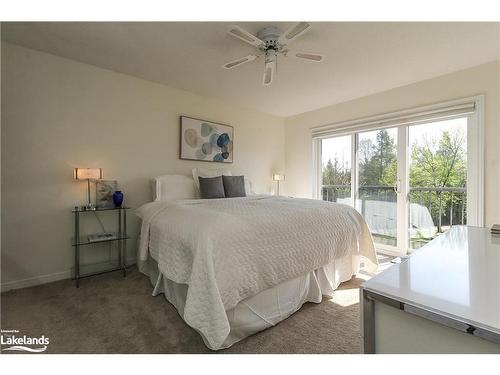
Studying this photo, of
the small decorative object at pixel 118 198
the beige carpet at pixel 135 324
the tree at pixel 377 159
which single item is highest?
the tree at pixel 377 159

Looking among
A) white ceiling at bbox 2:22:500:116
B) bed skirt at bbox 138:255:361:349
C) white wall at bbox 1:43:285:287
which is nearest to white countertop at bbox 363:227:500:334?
bed skirt at bbox 138:255:361:349

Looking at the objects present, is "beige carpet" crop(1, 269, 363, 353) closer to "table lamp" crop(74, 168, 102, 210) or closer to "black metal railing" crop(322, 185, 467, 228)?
"table lamp" crop(74, 168, 102, 210)

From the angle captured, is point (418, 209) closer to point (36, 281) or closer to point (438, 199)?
point (438, 199)

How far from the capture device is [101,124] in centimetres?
260

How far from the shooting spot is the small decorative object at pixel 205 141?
10.7 ft

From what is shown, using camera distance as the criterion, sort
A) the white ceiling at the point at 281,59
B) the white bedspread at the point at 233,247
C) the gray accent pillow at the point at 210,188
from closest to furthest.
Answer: the white bedspread at the point at 233,247
the white ceiling at the point at 281,59
the gray accent pillow at the point at 210,188

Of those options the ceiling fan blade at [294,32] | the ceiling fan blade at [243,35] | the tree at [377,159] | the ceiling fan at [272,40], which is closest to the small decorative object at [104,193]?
the ceiling fan at [272,40]

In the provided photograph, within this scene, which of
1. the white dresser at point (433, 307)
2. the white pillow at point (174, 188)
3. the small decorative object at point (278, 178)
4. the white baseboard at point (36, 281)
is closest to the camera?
the white dresser at point (433, 307)

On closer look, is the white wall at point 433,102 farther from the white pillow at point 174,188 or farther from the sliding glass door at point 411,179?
the white pillow at point 174,188

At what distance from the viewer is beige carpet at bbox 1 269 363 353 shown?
4.58 ft

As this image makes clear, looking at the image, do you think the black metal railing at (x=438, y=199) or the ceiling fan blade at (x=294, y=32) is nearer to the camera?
the ceiling fan blade at (x=294, y=32)

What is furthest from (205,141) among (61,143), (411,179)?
(411,179)
